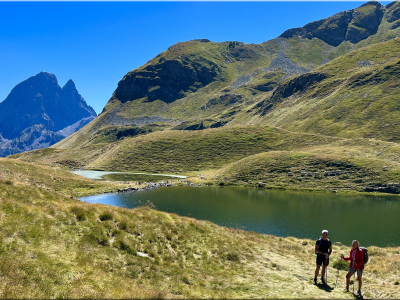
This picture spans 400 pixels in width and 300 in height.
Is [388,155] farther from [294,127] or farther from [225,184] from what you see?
[294,127]

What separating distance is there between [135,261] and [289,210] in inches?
2243

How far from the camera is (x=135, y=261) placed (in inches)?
658

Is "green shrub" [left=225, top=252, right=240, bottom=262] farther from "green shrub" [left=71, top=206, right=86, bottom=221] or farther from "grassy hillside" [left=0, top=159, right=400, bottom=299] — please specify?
"green shrub" [left=71, top=206, right=86, bottom=221]

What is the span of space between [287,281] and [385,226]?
48.5 metres

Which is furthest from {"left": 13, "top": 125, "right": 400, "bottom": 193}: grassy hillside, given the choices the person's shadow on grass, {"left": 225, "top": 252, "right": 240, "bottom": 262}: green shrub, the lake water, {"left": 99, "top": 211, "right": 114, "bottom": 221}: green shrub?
{"left": 99, "top": 211, "right": 114, "bottom": 221}: green shrub

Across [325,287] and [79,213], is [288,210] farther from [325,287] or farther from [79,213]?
[79,213]

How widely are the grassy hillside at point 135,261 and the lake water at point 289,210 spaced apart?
24.8m

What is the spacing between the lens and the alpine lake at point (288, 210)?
157 feet

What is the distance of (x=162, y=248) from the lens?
19969 millimetres

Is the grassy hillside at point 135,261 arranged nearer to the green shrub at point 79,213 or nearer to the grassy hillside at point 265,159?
the green shrub at point 79,213

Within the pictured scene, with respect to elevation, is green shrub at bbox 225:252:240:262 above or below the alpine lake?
above

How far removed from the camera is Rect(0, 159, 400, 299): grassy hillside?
40.9ft

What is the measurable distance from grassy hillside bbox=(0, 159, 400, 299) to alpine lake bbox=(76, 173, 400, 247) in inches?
967

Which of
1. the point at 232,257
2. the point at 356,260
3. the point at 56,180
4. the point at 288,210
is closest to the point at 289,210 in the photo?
the point at 288,210
